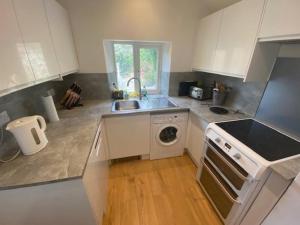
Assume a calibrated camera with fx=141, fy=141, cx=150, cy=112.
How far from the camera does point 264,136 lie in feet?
4.23

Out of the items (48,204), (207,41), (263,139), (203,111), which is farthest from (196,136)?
(48,204)

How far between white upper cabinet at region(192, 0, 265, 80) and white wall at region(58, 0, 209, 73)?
258mm

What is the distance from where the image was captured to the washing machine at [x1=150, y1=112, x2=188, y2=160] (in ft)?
6.36

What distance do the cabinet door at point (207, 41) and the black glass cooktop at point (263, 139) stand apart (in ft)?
2.71

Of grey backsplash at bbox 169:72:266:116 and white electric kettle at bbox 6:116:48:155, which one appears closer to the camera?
white electric kettle at bbox 6:116:48:155

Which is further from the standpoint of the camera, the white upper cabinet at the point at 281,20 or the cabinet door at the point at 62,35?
the cabinet door at the point at 62,35

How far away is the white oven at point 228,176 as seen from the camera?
1.05 meters

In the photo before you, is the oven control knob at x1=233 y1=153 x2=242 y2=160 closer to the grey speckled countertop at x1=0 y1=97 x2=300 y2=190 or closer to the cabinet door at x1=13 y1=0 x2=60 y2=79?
the grey speckled countertop at x1=0 y1=97 x2=300 y2=190

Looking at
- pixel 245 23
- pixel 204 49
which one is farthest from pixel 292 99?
pixel 204 49

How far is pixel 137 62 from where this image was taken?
93.7 inches

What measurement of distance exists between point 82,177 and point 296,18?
1.76 m

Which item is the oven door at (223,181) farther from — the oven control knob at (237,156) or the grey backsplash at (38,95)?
the grey backsplash at (38,95)

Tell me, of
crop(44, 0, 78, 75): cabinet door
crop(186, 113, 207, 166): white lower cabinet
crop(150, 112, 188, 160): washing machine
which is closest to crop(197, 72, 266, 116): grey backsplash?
crop(186, 113, 207, 166): white lower cabinet

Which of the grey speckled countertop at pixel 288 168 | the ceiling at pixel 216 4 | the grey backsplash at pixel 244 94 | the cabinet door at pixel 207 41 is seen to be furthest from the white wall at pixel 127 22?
the grey speckled countertop at pixel 288 168
